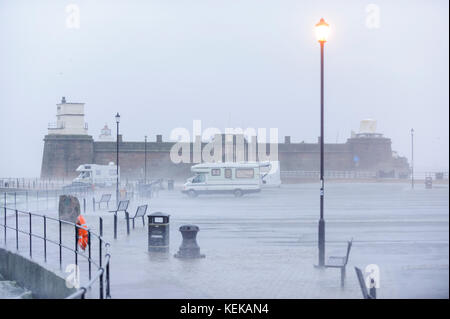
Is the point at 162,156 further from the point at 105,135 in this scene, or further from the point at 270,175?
the point at 270,175

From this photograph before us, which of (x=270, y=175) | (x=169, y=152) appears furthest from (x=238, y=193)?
(x=169, y=152)

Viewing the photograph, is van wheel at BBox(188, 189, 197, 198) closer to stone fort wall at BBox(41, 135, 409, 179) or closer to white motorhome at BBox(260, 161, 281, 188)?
white motorhome at BBox(260, 161, 281, 188)

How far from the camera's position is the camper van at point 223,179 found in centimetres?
4106

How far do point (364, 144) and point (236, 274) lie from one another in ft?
243

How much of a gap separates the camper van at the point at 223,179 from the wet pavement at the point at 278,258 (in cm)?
1570

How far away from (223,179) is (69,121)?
39898 millimetres

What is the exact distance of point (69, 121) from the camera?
250 ft

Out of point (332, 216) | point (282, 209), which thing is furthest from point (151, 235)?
point (282, 209)

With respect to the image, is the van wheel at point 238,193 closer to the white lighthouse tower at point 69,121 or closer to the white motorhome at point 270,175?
the white motorhome at point 270,175

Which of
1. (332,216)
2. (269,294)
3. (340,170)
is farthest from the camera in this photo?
(340,170)

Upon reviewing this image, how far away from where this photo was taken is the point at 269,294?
1022 centimetres

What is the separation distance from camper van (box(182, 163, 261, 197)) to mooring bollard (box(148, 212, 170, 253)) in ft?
82.9
